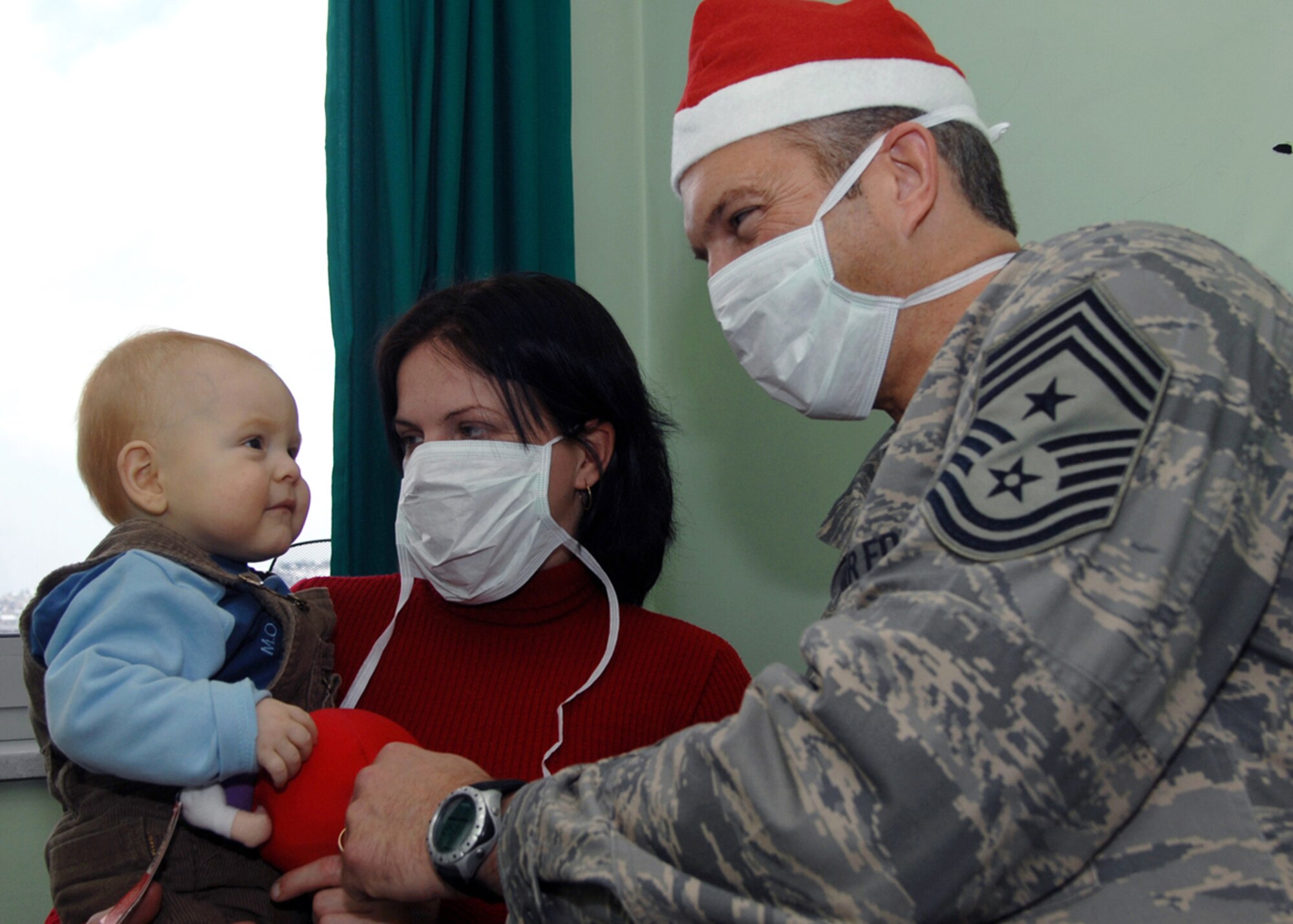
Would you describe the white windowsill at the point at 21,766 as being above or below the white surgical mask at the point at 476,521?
below

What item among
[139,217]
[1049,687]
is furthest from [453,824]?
[139,217]

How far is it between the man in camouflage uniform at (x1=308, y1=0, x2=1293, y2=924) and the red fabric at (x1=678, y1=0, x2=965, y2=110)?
0.57 m

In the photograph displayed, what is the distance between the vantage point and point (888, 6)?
1.30 meters

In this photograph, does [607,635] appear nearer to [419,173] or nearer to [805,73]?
[805,73]

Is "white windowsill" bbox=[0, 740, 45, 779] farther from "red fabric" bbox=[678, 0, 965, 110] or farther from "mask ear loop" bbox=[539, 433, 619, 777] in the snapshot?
"red fabric" bbox=[678, 0, 965, 110]

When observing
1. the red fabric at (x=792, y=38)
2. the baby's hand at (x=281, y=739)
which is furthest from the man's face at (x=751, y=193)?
the baby's hand at (x=281, y=739)

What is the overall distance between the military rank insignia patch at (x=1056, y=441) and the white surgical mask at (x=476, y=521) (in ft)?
2.90

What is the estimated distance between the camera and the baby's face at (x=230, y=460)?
49.4 inches

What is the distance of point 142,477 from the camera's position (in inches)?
49.8

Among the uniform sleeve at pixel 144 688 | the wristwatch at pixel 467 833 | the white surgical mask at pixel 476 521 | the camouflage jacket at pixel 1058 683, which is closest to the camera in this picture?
the camouflage jacket at pixel 1058 683

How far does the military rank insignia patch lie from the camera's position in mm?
636

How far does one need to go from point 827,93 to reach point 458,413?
72cm

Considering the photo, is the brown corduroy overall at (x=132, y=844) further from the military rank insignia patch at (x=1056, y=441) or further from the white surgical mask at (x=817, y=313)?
the military rank insignia patch at (x=1056, y=441)

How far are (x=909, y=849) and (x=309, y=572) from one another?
6.22 feet
